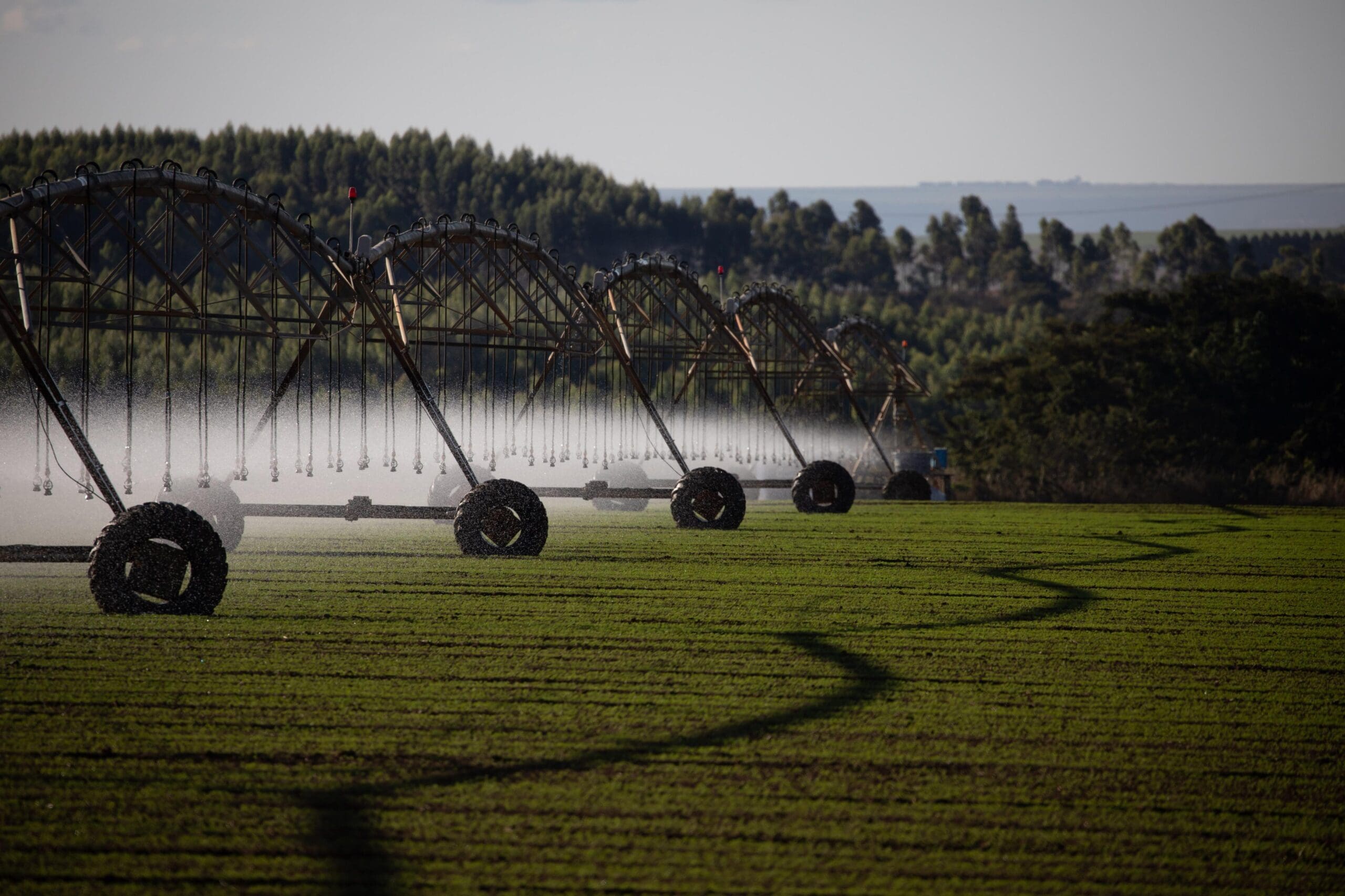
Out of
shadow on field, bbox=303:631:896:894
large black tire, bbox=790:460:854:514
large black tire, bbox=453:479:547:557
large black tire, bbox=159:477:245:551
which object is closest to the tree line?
large black tire, bbox=159:477:245:551

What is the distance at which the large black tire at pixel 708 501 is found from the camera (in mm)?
22422

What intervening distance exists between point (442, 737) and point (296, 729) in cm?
82

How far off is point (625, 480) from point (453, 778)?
2210cm

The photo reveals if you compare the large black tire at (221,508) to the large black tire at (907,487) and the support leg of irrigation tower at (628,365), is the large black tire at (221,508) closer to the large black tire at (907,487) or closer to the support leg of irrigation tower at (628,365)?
the support leg of irrigation tower at (628,365)

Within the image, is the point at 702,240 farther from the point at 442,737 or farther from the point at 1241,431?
the point at 442,737

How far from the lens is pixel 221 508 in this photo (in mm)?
17922

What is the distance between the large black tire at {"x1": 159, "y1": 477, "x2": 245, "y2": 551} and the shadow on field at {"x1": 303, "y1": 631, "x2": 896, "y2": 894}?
11071 mm

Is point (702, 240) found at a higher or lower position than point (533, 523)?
higher

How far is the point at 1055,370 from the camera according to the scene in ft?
161

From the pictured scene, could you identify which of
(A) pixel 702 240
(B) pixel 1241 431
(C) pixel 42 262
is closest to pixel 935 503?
(B) pixel 1241 431

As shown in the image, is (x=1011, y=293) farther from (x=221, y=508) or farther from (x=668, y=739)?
(x=668, y=739)

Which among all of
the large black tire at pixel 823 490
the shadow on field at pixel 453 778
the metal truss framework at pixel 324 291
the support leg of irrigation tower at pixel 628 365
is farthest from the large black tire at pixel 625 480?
the shadow on field at pixel 453 778

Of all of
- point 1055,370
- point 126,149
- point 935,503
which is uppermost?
point 126,149

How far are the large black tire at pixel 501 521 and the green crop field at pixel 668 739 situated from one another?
211 centimetres
